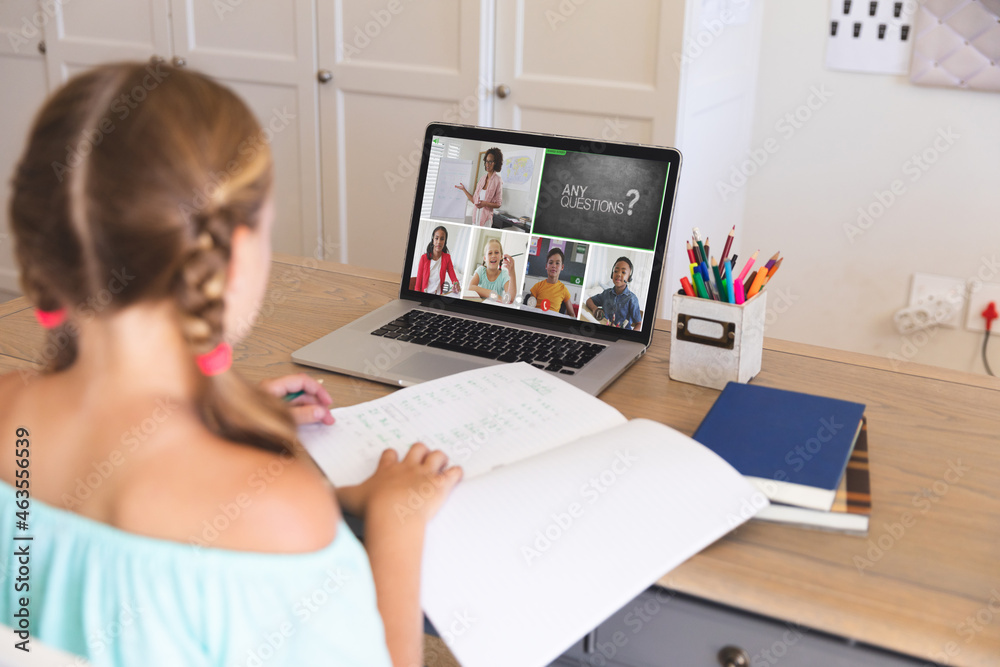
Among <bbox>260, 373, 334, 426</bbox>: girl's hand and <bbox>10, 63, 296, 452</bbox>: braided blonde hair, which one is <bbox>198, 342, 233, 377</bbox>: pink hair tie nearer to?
<bbox>10, 63, 296, 452</bbox>: braided blonde hair

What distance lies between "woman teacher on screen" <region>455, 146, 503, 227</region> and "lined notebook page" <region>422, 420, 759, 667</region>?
17.0 inches

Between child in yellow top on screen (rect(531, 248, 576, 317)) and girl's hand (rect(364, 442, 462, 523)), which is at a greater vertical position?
child in yellow top on screen (rect(531, 248, 576, 317))

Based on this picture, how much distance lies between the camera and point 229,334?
623 millimetres

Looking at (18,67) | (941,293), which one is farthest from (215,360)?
(18,67)

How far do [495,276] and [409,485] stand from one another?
461mm

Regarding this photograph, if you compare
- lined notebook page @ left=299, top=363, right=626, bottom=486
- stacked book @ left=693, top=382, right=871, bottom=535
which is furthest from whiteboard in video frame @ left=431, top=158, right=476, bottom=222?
stacked book @ left=693, top=382, right=871, bottom=535

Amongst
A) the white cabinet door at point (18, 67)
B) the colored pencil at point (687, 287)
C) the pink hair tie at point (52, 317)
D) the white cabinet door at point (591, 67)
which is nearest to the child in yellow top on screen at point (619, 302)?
the colored pencil at point (687, 287)

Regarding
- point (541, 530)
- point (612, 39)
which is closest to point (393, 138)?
point (612, 39)

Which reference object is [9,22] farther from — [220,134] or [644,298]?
[220,134]

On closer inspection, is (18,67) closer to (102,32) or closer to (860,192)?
(102,32)

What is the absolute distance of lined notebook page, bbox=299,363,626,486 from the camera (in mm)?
815

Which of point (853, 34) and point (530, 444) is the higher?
point (853, 34)

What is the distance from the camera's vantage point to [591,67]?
2.11 meters

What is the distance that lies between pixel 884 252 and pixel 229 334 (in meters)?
2.10
